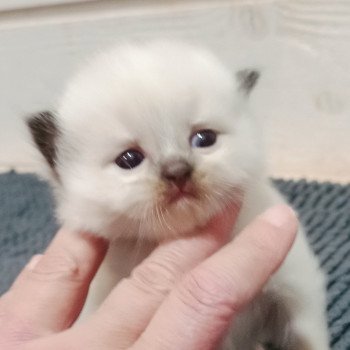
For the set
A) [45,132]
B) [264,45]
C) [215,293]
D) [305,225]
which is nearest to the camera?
[215,293]

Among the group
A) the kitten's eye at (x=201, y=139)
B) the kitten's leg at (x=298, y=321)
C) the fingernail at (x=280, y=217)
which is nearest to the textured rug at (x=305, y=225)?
the kitten's leg at (x=298, y=321)

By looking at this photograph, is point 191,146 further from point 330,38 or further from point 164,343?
point 330,38

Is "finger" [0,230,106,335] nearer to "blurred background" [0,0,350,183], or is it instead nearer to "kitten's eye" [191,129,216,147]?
"kitten's eye" [191,129,216,147]

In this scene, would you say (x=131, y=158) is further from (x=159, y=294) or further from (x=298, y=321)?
(x=298, y=321)

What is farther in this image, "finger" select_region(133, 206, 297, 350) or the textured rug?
the textured rug

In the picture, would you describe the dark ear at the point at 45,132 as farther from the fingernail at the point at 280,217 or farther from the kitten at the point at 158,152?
the fingernail at the point at 280,217

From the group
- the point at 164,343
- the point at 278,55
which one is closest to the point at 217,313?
the point at 164,343

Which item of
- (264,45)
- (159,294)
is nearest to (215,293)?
(159,294)

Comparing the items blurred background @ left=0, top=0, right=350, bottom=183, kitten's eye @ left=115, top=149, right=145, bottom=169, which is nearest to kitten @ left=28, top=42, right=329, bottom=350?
kitten's eye @ left=115, top=149, right=145, bottom=169
